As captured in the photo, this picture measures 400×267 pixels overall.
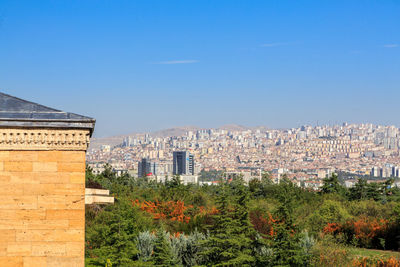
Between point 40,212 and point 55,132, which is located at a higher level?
point 55,132

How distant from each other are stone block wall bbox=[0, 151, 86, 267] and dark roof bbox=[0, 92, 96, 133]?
24cm

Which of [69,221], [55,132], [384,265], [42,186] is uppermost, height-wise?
[55,132]

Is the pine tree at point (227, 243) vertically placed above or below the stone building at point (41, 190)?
below

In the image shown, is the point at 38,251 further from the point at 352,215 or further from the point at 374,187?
the point at 374,187

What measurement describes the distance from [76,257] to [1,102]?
5.06 ft

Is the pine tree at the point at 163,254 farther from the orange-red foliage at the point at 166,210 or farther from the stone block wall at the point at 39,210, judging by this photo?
the orange-red foliage at the point at 166,210

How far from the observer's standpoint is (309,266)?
13648 millimetres

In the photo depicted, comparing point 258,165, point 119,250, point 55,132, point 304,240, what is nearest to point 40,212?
point 55,132

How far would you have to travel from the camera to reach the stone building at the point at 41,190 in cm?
481

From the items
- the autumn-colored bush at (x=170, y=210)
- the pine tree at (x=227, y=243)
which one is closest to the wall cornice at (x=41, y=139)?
the pine tree at (x=227, y=243)

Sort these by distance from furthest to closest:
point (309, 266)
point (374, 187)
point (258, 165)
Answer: point (258, 165) → point (374, 187) → point (309, 266)

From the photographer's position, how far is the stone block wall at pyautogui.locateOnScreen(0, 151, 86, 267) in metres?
4.81

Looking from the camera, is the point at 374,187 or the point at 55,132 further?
the point at 374,187

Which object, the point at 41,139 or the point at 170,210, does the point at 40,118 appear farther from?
the point at 170,210
